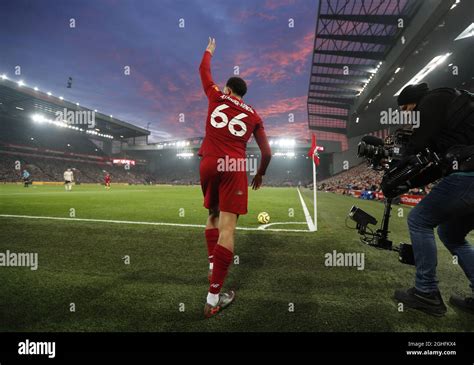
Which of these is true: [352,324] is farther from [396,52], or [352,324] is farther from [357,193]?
[396,52]

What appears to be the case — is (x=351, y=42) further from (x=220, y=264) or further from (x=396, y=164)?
(x=220, y=264)

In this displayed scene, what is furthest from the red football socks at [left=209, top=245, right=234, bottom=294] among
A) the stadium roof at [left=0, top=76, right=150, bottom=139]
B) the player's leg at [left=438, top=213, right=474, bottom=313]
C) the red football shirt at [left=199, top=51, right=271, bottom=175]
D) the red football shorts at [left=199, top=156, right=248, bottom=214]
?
the stadium roof at [left=0, top=76, right=150, bottom=139]

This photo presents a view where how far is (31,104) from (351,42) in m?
47.9

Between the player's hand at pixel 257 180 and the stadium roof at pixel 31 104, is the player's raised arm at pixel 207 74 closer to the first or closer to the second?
the player's hand at pixel 257 180

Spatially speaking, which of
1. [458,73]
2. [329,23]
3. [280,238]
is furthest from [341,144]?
Answer: [280,238]

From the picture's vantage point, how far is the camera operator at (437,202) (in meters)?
2.16

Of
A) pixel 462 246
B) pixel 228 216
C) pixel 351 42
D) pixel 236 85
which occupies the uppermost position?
pixel 351 42

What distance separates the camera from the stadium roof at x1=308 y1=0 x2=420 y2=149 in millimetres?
19312

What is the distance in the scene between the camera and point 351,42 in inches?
917

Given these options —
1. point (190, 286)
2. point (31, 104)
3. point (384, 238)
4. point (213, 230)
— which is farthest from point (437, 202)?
point (31, 104)

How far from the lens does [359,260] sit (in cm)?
371
